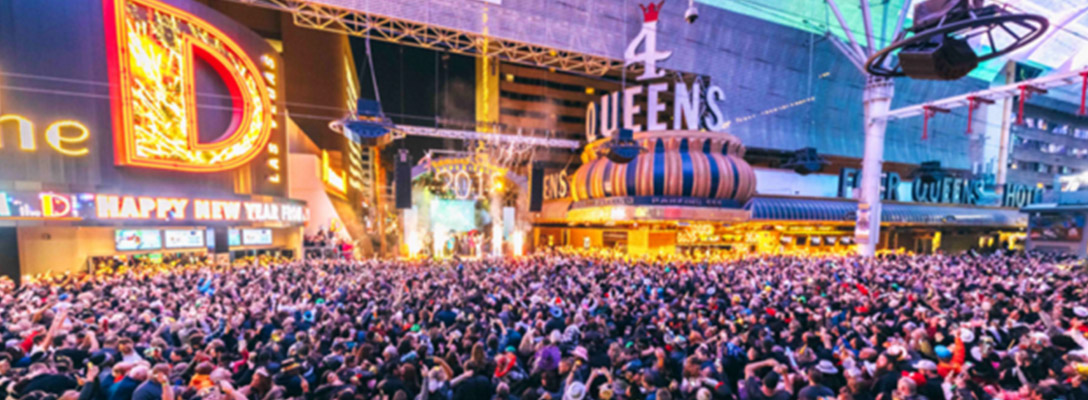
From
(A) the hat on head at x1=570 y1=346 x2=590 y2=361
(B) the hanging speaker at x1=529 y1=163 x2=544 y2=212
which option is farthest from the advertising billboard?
(A) the hat on head at x1=570 y1=346 x2=590 y2=361

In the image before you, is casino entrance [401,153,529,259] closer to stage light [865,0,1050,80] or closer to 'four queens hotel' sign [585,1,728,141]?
'four queens hotel' sign [585,1,728,141]

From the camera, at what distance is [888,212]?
2722 cm

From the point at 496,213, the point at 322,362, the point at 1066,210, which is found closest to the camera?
the point at 322,362

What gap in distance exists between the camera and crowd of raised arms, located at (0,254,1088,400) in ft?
16.0

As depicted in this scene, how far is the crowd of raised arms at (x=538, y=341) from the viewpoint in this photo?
4867 millimetres

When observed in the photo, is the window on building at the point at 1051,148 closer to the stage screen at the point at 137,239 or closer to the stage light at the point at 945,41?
the stage light at the point at 945,41

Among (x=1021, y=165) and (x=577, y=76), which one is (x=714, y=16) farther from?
(x=1021, y=165)

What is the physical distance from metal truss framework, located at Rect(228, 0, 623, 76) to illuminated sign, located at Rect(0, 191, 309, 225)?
8133 mm

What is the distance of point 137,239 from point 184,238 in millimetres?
1458

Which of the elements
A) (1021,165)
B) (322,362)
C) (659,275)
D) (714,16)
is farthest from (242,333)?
(1021,165)

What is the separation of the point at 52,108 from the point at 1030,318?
84.9 feet

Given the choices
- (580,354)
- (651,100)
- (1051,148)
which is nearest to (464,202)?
(651,100)

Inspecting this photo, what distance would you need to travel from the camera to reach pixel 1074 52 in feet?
114

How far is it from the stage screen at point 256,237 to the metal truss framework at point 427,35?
10161 millimetres
